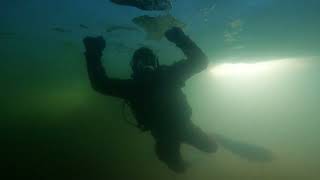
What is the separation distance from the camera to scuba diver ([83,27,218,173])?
24.8ft

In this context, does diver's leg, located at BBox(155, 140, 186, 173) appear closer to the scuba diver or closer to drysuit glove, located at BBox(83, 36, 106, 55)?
the scuba diver

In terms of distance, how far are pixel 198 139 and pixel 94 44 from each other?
3.06 meters

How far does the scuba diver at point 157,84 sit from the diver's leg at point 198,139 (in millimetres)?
22

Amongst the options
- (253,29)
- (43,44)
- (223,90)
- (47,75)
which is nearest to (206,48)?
(253,29)

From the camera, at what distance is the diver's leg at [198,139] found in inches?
325

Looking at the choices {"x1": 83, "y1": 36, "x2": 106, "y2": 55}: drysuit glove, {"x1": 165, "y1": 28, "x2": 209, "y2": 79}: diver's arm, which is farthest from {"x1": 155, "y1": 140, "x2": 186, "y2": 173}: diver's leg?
{"x1": 83, "y1": 36, "x2": 106, "y2": 55}: drysuit glove

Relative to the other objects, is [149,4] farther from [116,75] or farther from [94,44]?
[116,75]

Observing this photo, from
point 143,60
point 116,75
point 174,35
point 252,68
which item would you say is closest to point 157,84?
point 143,60

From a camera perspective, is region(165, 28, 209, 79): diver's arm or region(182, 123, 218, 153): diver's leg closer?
region(165, 28, 209, 79): diver's arm

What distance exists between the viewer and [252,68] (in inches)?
1021

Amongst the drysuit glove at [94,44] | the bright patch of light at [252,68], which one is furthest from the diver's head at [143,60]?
the bright patch of light at [252,68]

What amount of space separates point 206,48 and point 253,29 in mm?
3325

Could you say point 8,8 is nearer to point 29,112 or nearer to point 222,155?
point 222,155

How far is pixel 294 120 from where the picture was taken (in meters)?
61.1
